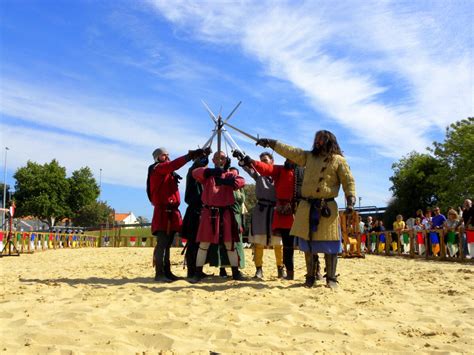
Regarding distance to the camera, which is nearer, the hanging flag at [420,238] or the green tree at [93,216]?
the hanging flag at [420,238]

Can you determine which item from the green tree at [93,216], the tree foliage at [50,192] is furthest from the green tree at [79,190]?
the green tree at [93,216]

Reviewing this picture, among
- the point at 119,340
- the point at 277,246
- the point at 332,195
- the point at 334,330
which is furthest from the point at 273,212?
the point at 119,340

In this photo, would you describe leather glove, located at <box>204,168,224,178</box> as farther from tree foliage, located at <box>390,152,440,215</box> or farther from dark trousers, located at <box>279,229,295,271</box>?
tree foliage, located at <box>390,152,440,215</box>

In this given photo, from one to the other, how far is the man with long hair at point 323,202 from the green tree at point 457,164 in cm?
2936

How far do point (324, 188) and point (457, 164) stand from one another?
103 ft

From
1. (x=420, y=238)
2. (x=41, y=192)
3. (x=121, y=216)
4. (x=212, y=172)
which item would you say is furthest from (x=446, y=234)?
(x=121, y=216)

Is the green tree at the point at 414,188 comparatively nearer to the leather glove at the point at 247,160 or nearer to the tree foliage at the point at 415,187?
the tree foliage at the point at 415,187

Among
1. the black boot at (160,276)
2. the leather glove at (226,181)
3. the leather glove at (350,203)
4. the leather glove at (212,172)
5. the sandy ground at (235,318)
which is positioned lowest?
the sandy ground at (235,318)

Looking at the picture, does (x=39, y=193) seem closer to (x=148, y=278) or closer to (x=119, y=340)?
(x=148, y=278)

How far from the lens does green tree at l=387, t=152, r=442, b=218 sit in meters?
43.0

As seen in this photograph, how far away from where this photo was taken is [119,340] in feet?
10.5

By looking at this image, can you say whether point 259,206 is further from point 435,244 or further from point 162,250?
point 435,244

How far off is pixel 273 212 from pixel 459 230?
665cm

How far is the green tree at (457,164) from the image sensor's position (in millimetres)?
31992
